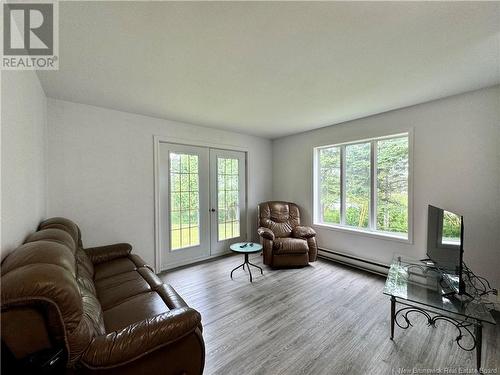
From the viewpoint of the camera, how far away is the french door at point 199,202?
3383 mm

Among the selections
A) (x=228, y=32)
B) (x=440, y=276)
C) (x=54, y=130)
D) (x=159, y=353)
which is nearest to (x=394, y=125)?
(x=440, y=276)

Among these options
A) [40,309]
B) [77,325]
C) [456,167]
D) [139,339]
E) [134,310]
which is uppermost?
[456,167]

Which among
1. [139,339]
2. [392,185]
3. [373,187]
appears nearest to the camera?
[139,339]

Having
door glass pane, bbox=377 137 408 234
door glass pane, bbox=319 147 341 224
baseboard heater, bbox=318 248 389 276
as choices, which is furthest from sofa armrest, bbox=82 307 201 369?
door glass pane, bbox=319 147 341 224

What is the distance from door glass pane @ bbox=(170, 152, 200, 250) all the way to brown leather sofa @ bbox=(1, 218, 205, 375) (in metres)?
1.90

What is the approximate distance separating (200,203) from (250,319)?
2130mm

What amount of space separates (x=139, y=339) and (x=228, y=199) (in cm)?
314

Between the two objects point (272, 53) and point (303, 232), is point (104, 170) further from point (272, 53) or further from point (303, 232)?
point (303, 232)

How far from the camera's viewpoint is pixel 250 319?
2.11m

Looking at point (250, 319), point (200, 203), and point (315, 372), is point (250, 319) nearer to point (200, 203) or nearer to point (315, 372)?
point (315, 372)

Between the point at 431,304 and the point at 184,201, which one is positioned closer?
the point at 431,304

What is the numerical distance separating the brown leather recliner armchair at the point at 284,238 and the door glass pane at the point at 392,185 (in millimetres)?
1120

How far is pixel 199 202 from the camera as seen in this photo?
3.73 m

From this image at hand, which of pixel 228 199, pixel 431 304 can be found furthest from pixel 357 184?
pixel 228 199
